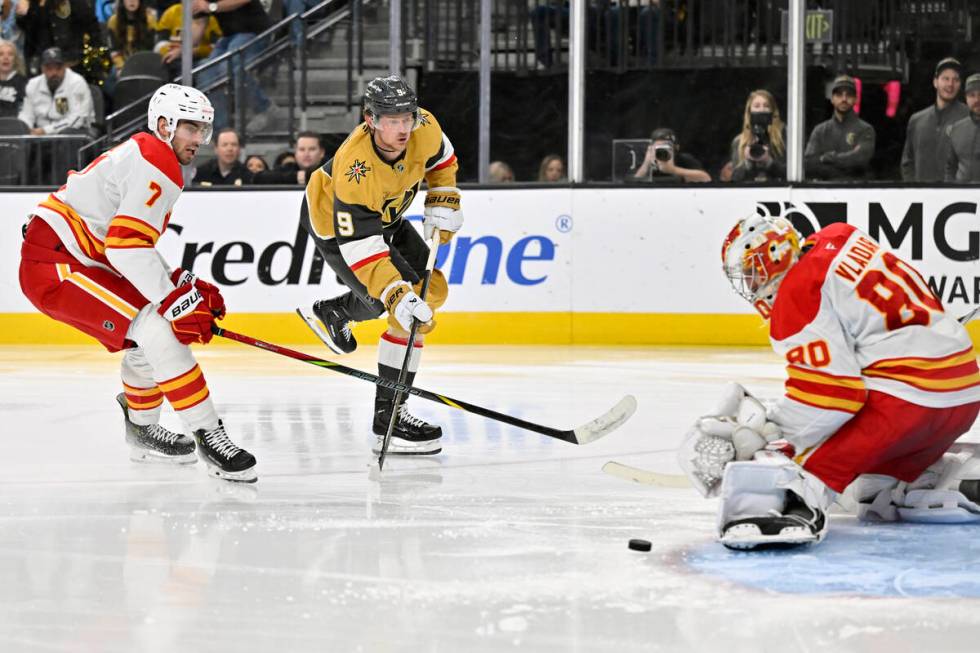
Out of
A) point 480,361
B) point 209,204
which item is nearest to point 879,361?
point 480,361

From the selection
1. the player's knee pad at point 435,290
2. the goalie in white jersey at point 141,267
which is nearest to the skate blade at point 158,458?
the goalie in white jersey at point 141,267

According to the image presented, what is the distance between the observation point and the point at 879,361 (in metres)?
2.96

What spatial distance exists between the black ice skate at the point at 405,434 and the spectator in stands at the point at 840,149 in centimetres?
408

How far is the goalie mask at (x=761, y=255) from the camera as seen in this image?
9.69 feet

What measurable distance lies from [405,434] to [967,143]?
4536 millimetres

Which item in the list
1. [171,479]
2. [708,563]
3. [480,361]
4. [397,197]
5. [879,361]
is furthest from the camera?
[480,361]

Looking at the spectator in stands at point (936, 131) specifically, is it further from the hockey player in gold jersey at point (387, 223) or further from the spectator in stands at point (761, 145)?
the hockey player in gold jersey at point (387, 223)

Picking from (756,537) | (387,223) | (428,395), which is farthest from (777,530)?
(387,223)

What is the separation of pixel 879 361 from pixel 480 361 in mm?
4079

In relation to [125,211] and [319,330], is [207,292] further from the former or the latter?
[319,330]

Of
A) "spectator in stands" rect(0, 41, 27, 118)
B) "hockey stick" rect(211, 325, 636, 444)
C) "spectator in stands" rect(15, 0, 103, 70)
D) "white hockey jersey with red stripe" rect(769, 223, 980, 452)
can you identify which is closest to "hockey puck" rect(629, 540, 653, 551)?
"white hockey jersey with red stripe" rect(769, 223, 980, 452)

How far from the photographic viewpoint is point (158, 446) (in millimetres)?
4148

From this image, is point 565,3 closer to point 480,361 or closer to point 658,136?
point 658,136

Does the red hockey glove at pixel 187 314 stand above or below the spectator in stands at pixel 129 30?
below
